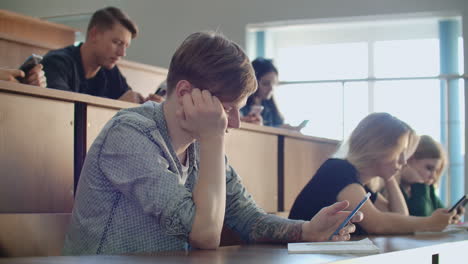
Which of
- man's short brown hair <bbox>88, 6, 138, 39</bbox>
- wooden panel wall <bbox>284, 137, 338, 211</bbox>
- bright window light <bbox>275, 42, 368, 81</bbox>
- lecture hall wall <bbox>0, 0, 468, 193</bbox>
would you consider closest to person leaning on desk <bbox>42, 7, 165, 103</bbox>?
man's short brown hair <bbox>88, 6, 138, 39</bbox>

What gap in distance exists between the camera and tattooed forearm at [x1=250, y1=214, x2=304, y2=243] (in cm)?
151

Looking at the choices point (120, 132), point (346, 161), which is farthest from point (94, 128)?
point (346, 161)

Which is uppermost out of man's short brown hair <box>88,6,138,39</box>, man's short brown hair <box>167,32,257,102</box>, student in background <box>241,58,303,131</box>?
man's short brown hair <box>88,6,138,39</box>

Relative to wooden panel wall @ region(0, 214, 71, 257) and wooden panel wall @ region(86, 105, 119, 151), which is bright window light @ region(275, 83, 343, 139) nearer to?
wooden panel wall @ region(86, 105, 119, 151)

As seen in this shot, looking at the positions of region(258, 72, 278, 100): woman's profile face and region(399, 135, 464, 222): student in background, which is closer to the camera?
region(399, 135, 464, 222): student in background

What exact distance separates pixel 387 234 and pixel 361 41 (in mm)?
5291

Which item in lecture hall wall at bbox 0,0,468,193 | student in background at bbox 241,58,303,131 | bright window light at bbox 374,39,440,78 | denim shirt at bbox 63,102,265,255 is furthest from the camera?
bright window light at bbox 374,39,440,78

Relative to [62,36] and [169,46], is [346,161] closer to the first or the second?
[62,36]

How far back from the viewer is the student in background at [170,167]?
4.07ft

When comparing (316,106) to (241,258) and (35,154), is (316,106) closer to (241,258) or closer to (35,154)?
(35,154)

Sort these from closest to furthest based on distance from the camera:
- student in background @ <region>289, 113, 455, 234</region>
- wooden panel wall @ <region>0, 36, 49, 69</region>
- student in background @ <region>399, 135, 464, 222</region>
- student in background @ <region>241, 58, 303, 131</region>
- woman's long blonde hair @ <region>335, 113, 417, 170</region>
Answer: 1. student in background @ <region>289, 113, 455, 234</region>
2. woman's long blonde hair @ <region>335, 113, 417, 170</region>
3. student in background @ <region>399, 135, 464, 222</region>
4. wooden panel wall @ <region>0, 36, 49, 69</region>
5. student in background @ <region>241, 58, 303, 131</region>

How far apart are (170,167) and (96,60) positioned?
1938 mm

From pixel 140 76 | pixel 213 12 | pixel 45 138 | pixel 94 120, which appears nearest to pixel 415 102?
pixel 213 12

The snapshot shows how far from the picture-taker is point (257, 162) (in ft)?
9.61
